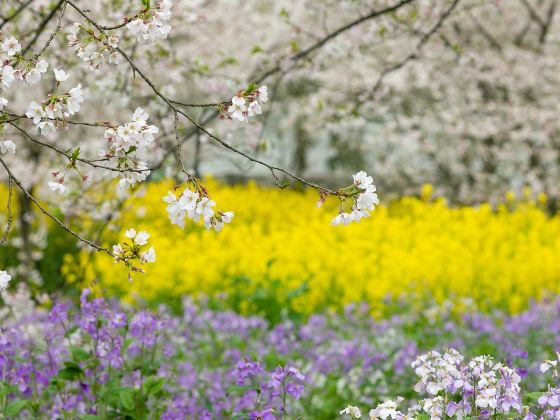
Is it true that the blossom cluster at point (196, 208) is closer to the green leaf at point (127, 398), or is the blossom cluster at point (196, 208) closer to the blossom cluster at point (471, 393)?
the blossom cluster at point (471, 393)

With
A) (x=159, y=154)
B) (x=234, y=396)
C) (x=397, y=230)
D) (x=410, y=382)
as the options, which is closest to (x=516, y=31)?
(x=397, y=230)

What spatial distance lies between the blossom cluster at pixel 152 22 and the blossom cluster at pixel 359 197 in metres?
0.77

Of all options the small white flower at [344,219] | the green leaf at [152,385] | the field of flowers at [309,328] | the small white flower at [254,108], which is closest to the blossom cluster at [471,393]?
the field of flowers at [309,328]

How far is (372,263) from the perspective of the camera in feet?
29.7

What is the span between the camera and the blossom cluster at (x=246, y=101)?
7.84 ft

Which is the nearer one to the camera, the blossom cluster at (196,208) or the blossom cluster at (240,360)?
the blossom cluster at (196,208)

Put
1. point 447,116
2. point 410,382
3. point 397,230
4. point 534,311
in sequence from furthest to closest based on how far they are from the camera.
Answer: point 447,116, point 397,230, point 534,311, point 410,382

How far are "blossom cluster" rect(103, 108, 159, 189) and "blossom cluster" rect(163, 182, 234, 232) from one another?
8.9 inches

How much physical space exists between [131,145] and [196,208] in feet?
1.20

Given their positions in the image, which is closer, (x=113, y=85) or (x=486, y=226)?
(x=113, y=85)

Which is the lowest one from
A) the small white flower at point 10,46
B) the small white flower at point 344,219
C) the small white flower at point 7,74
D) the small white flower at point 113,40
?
the small white flower at point 344,219

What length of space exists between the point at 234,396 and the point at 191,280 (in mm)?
4170

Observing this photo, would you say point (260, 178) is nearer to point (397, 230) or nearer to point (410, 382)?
point (397, 230)

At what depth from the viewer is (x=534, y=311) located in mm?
6609
